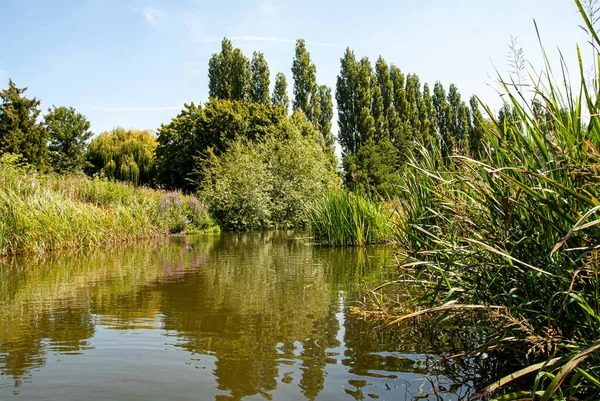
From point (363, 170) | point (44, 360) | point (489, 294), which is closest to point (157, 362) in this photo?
point (44, 360)

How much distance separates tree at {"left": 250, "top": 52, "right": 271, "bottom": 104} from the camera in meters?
32.6

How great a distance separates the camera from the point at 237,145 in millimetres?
22328

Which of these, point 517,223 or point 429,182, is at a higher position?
point 429,182

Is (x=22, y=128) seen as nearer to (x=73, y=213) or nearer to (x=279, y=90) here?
(x=279, y=90)

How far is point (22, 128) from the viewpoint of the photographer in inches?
1096

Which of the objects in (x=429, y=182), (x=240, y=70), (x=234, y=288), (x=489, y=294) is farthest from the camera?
(x=240, y=70)

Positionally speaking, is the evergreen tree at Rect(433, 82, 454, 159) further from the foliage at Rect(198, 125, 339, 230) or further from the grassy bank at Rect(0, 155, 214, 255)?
the grassy bank at Rect(0, 155, 214, 255)

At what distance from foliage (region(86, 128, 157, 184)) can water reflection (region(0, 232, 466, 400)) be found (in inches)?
1038

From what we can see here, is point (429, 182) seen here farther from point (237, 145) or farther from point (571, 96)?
point (237, 145)

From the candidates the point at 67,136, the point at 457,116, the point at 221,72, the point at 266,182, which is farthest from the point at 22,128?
the point at 457,116

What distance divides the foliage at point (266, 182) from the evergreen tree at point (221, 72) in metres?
9.14

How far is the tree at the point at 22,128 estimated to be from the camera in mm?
26578

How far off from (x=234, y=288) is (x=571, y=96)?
3748 mm

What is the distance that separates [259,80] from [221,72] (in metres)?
2.71
